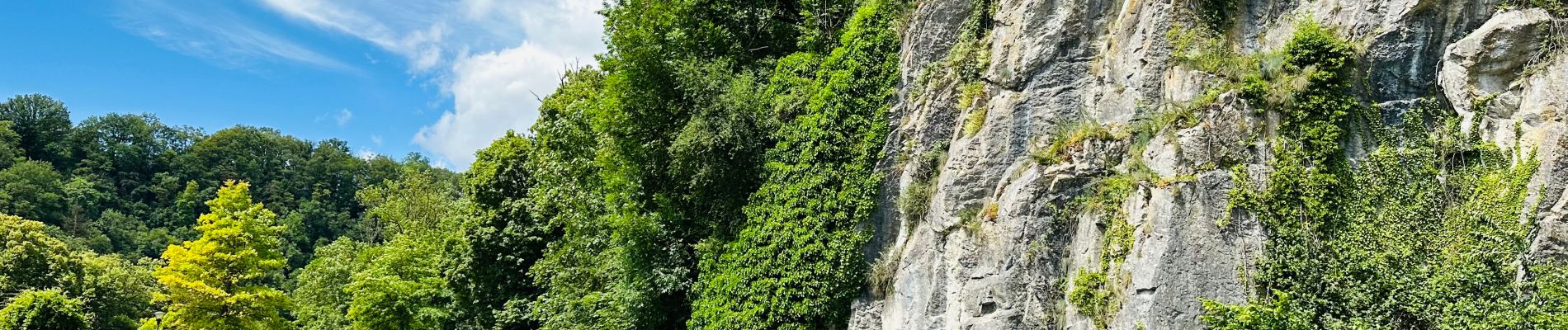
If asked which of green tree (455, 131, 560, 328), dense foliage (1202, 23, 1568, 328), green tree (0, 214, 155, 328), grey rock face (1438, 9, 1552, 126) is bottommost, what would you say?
dense foliage (1202, 23, 1568, 328)

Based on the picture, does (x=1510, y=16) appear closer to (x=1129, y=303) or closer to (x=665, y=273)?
(x=1129, y=303)

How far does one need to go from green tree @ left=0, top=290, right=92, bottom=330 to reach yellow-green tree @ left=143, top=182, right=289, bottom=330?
6820 mm

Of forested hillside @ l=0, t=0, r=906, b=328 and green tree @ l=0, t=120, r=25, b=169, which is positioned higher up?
green tree @ l=0, t=120, r=25, b=169

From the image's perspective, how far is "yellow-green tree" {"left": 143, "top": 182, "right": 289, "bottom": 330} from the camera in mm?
24125

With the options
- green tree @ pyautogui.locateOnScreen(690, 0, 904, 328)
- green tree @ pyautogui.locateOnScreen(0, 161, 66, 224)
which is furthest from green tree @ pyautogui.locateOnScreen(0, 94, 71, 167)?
green tree @ pyautogui.locateOnScreen(690, 0, 904, 328)

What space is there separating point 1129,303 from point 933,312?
10.9ft

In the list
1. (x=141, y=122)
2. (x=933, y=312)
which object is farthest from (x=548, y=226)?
(x=141, y=122)

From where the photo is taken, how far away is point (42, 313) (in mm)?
29359

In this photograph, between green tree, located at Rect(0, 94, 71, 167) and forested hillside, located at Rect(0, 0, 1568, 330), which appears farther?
green tree, located at Rect(0, 94, 71, 167)

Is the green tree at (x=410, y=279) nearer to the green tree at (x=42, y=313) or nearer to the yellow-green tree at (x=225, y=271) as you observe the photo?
the yellow-green tree at (x=225, y=271)

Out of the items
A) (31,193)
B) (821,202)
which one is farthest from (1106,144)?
(31,193)

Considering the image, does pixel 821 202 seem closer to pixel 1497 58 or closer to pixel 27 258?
pixel 1497 58

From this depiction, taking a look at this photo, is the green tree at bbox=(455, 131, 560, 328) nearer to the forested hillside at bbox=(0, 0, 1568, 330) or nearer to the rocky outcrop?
the forested hillside at bbox=(0, 0, 1568, 330)

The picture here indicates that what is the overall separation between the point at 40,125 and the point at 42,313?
A: 224ft
